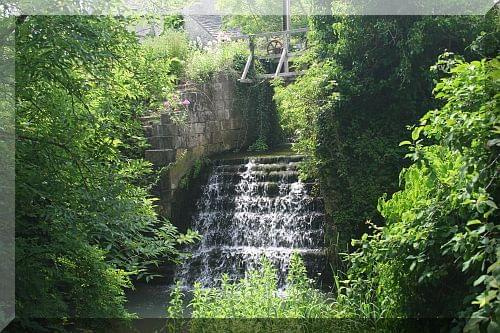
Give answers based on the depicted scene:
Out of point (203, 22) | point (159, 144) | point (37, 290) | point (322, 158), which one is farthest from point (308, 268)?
point (203, 22)

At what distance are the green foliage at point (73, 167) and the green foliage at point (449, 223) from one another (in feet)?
3.87

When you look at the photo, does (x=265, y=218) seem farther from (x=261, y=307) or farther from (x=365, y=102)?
(x=261, y=307)

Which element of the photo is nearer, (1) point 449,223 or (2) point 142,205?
(1) point 449,223

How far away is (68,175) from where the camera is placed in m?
3.24

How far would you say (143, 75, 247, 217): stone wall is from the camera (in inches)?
281

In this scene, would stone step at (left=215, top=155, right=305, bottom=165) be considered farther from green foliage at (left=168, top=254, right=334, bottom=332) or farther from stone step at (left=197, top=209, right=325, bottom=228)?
green foliage at (left=168, top=254, right=334, bottom=332)

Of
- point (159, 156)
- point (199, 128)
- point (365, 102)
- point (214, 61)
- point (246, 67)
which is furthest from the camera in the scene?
point (246, 67)

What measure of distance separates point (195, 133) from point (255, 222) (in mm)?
1570

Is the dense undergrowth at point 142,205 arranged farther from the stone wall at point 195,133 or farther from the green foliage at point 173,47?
the green foliage at point 173,47

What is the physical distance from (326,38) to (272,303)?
371 cm

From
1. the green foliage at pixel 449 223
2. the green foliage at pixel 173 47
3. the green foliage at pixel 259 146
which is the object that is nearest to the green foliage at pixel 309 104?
the green foliage at pixel 173 47

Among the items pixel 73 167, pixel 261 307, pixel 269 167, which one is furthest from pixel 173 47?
pixel 261 307

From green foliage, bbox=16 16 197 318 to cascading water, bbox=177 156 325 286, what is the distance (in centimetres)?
278

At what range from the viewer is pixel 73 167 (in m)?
3.25
